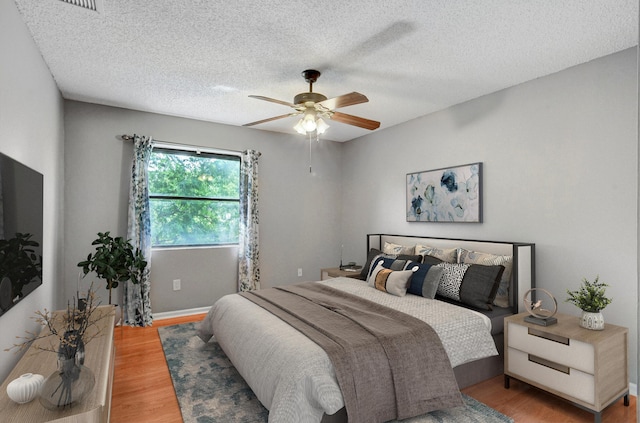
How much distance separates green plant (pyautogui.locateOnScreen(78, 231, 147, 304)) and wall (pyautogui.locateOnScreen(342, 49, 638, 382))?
3525 mm

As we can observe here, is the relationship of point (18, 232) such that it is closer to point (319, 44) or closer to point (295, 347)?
point (295, 347)

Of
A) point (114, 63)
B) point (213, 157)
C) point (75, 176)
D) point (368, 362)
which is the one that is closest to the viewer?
point (368, 362)

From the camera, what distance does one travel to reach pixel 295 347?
2133 millimetres

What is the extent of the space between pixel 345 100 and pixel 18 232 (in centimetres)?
233

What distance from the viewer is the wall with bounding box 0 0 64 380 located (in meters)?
1.99

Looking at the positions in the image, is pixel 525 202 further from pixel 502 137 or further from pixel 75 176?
pixel 75 176

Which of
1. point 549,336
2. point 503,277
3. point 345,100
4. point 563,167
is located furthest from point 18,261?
point 563,167

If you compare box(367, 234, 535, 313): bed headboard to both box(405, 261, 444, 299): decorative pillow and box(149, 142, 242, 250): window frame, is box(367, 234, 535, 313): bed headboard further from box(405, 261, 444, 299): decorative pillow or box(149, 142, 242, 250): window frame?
box(149, 142, 242, 250): window frame

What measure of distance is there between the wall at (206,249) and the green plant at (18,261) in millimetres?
1801

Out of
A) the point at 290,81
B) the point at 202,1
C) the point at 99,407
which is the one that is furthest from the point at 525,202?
the point at 99,407

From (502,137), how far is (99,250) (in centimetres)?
444

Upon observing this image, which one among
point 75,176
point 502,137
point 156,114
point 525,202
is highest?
point 156,114

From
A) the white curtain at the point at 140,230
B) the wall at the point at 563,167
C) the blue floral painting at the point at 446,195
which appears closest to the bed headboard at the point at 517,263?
the wall at the point at 563,167

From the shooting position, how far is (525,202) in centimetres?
331
